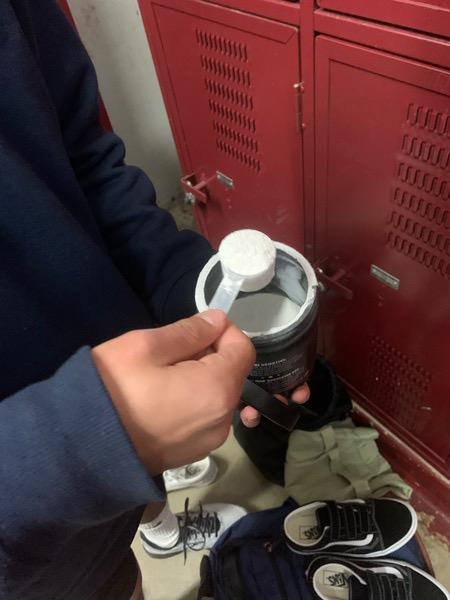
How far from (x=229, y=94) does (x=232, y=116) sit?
0.04 metres

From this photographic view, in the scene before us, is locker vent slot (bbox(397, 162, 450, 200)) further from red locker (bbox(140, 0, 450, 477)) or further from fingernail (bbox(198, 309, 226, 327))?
fingernail (bbox(198, 309, 226, 327))

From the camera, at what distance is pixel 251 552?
987 mm

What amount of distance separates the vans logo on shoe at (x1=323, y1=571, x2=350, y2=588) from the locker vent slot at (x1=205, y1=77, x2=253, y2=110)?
881mm

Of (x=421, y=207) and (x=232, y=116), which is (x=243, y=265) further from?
(x=232, y=116)

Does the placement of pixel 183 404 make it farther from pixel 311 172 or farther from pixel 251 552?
pixel 251 552

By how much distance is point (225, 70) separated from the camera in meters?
0.80

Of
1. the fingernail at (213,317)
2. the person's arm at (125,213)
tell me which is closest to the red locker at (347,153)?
the person's arm at (125,213)

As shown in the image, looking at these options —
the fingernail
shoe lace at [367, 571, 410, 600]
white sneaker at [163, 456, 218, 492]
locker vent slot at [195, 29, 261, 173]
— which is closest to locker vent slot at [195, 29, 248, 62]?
locker vent slot at [195, 29, 261, 173]

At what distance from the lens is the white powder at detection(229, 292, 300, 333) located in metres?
0.52

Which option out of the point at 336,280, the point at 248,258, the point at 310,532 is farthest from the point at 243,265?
the point at 310,532

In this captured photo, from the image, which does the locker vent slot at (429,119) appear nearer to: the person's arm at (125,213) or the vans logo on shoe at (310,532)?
the person's arm at (125,213)

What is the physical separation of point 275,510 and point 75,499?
829 mm

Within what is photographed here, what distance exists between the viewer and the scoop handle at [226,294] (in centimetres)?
46

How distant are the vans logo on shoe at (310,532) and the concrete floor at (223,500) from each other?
13cm
